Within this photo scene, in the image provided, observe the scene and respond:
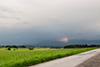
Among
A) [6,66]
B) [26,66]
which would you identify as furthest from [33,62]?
[6,66]

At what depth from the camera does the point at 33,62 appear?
1286cm

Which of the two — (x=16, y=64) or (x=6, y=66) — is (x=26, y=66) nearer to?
(x=16, y=64)

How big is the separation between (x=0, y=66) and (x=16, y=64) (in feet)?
4.58

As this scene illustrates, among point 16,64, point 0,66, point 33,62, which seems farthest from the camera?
point 33,62

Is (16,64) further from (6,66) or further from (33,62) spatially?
(33,62)

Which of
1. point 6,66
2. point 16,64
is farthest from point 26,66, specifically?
point 6,66

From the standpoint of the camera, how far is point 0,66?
1005 cm

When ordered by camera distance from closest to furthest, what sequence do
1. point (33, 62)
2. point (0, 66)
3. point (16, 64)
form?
point (0, 66) → point (16, 64) → point (33, 62)

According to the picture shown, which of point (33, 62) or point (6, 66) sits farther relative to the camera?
point (33, 62)

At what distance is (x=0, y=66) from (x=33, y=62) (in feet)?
11.2

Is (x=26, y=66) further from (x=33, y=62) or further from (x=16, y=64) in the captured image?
(x=33, y=62)

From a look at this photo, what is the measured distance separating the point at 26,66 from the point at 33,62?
66.3 inches

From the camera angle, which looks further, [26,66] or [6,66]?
[26,66]

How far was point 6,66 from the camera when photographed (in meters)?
10.2
